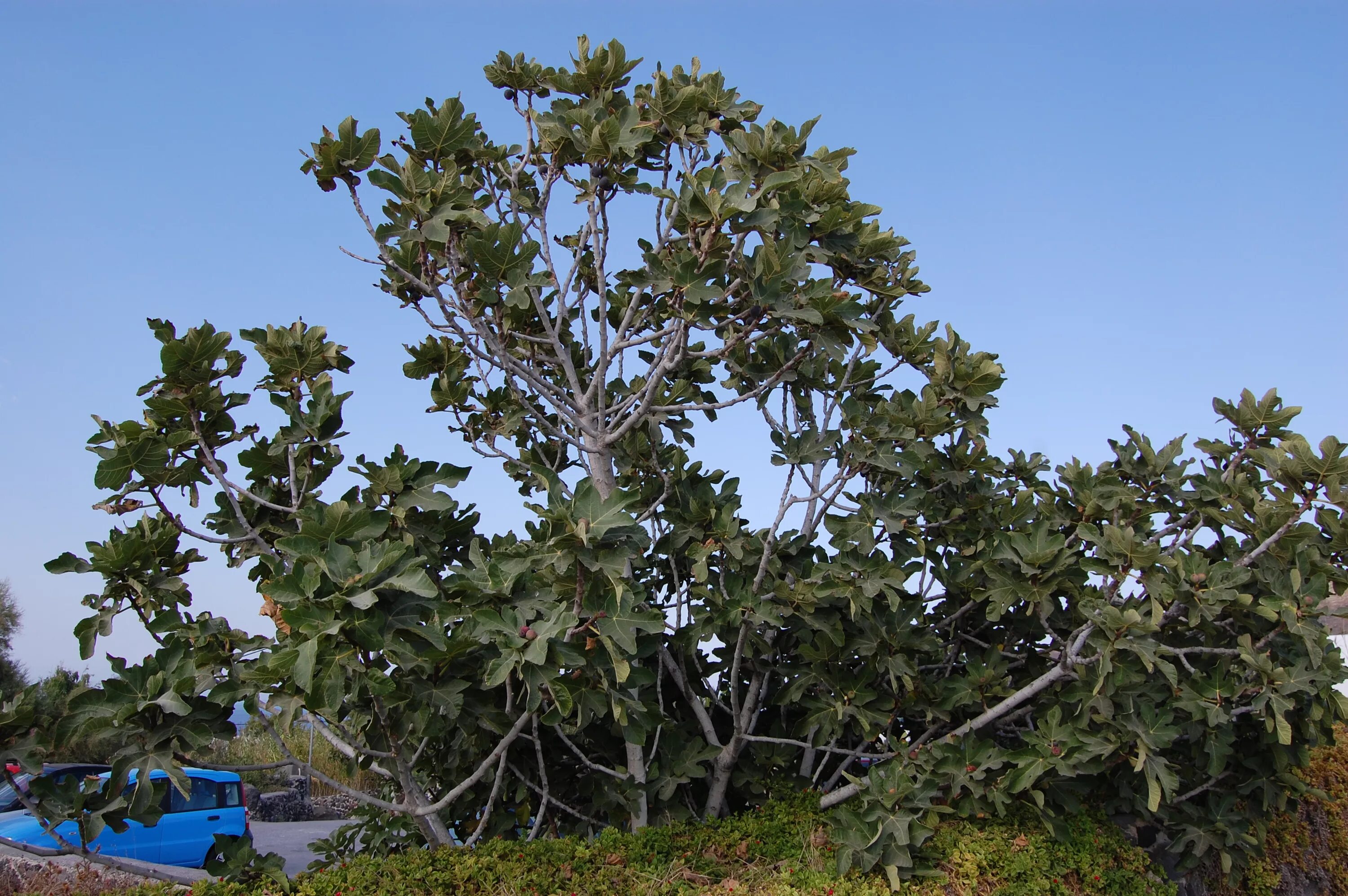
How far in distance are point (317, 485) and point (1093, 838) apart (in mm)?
4554

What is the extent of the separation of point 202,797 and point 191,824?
307 millimetres

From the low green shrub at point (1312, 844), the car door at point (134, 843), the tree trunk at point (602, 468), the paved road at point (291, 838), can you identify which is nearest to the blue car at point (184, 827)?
the car door at point (134, 843)

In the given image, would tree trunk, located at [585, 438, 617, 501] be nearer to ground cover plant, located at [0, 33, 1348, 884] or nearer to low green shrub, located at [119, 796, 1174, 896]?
ground cover plant, located at [0, 33, 1348, 884]

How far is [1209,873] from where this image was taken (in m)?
6.25

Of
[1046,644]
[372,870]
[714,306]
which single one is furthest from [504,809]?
[1046,644]

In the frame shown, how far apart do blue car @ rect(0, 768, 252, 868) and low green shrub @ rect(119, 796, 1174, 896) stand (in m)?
5.35

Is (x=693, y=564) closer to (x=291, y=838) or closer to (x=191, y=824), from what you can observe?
(x=191, y=824)

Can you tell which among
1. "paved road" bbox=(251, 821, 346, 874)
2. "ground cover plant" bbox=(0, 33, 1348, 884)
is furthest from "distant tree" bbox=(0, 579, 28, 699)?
"ground cover plant" bbox=(0, 33, 1348, 884)

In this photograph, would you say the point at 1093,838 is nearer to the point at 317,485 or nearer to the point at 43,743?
the point at 317,485

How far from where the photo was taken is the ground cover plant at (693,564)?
383cm

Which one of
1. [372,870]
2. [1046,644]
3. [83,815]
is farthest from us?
[1046,644]

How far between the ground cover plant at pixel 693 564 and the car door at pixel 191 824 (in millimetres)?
4349

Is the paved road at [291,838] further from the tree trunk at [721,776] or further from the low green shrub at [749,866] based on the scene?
the low green shrub at [749,866]

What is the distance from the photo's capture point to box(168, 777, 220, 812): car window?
9297 mm
